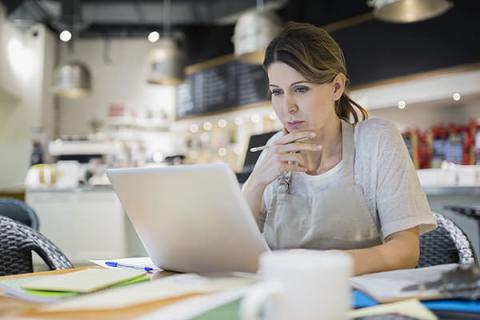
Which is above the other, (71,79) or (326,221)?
(71,79)

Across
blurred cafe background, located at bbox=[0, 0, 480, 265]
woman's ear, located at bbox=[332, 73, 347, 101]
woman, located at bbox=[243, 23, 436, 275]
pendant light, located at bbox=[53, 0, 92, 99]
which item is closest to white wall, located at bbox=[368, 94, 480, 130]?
blurred cafe background, located at bbox=[0, 0, 480, 265]

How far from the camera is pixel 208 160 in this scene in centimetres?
761

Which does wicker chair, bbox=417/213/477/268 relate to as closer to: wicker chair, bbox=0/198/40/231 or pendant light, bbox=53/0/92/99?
wicker chair, bbox=0/198/40/231

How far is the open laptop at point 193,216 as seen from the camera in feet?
2.97

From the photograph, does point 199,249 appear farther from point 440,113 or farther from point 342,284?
point 440,113

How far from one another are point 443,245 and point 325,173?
0.42 m

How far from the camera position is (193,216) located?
985 millimetres

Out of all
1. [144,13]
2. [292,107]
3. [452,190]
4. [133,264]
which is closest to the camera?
[133,264]

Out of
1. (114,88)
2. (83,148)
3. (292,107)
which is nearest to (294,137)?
(292,107)

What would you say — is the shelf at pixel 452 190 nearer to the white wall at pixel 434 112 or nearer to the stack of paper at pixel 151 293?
the white wall at pixel 434 112

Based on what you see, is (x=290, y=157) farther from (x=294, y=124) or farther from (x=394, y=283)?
(x=394, y=283)

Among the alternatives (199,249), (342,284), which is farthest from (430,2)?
(342,284)

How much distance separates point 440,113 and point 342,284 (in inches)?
215

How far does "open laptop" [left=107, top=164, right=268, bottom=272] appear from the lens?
0.91 meters
